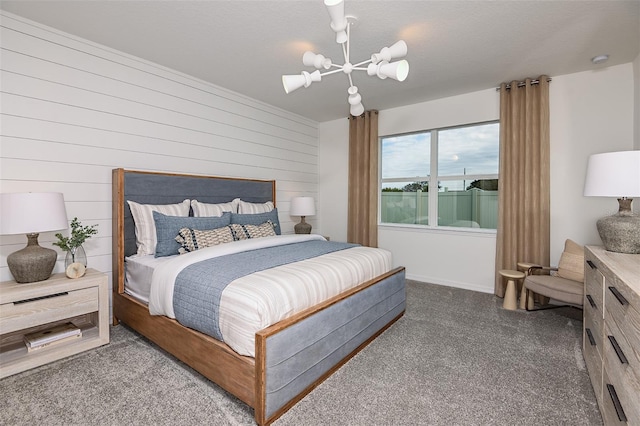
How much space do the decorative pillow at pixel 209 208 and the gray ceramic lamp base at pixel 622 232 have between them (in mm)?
3305

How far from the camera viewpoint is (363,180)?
15.6ft

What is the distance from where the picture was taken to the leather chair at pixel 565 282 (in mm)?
2734

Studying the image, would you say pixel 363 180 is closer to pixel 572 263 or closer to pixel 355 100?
pixel 355 100

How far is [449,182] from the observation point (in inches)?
167

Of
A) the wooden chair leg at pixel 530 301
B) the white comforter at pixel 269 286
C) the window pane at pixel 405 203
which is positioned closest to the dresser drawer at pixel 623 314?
the white comforter at pixel 269 286

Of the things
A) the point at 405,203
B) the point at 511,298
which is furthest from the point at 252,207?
the point at 511,298

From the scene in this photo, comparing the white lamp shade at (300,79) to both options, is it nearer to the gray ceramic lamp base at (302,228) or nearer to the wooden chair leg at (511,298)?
the gray ceramic lamp base at (302,228)

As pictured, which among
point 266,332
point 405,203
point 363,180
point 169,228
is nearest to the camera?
point 266,332

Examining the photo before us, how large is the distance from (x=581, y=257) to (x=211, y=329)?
340 cm

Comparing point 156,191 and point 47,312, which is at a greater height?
point 156,191

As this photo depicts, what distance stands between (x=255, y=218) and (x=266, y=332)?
2.12 meters

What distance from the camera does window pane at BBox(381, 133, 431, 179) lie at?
175 inches

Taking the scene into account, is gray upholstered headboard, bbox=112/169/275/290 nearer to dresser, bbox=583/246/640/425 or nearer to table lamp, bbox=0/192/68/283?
table lamp, bbox=0/192/68/283

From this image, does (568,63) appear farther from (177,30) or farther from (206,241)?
(206,241)
